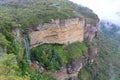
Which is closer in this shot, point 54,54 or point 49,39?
point 54,54

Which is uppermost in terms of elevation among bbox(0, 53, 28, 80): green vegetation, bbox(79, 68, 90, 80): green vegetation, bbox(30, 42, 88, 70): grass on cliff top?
bbox(0, 53, 28, 80): green vegetation

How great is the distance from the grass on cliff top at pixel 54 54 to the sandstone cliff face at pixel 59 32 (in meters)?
0.63

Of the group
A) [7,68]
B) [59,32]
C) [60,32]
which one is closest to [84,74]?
[60,32]

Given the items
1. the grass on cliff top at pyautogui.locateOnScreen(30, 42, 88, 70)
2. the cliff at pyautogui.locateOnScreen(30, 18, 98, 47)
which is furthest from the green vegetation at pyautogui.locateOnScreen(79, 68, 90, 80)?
the cliff at pyautogui.locateOnScreen(30, 18, 98, 47)

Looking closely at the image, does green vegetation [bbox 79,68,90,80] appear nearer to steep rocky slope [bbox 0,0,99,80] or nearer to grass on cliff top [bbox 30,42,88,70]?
steep rocky slope [bbox 0,0,99,80]

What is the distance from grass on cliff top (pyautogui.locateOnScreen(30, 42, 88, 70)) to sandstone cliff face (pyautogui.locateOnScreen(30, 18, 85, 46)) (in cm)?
63

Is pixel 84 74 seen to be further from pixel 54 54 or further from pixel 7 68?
pixel 7 68

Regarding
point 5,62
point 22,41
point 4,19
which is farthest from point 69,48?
point 5,62

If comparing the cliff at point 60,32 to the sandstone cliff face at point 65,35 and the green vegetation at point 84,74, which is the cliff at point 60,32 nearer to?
the sandstone cliff face at point 65,35

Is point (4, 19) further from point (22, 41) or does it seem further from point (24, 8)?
point (24, 8)

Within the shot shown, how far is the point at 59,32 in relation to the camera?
3950 centimetres

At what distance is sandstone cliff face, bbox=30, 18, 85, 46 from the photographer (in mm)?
37500

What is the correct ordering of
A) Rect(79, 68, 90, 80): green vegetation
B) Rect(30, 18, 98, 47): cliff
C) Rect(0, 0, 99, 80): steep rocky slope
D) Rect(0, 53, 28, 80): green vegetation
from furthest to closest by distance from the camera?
Rect(79, 68, 90, 80): green vegetation < Rect(30, 18, 98, 47): cliff < Rect(0, 0, 99, 80): steep rocky slope < Rect(0, 53, 28, 80): green vegetation

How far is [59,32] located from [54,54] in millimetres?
2632
